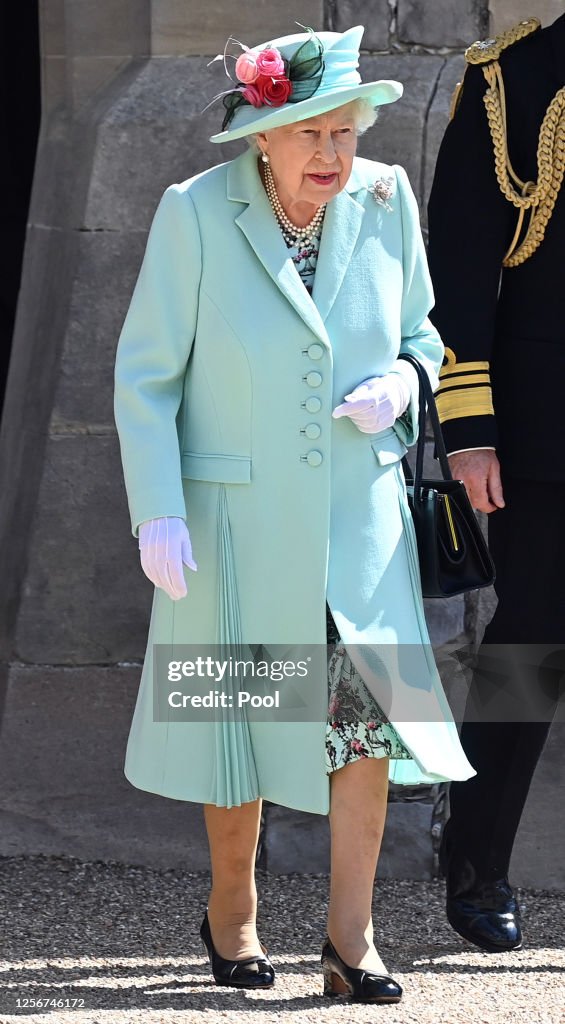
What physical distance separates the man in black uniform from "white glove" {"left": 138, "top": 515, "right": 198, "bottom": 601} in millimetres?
719

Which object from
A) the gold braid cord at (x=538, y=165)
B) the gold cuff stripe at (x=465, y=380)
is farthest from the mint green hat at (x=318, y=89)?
the gold cuff stripe at (x=465, y=380)

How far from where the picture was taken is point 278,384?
3.23m

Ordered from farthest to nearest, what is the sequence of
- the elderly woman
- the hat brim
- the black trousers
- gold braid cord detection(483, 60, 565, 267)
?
the black trousers, gold braid cord detection(483, 60, 565, 267), the elderly woman, the hat brim

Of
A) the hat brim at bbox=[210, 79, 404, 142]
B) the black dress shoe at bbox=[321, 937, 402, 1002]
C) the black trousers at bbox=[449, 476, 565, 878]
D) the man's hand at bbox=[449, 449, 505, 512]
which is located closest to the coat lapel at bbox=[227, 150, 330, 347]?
the hat brim at bbox=[210, 79, 404, 142]

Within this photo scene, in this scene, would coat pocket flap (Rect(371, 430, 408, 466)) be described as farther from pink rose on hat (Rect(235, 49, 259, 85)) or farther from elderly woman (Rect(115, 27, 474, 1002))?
pink rose on hat (Rect(235, 49, 259, 85))

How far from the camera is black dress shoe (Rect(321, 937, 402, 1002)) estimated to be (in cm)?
324

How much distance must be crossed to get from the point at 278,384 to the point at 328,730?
634 mm

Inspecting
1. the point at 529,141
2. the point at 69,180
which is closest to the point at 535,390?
the point at 529,141

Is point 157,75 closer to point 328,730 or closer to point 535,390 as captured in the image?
point 535,390

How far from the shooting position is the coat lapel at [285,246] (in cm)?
323

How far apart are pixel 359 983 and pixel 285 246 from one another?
134 cm

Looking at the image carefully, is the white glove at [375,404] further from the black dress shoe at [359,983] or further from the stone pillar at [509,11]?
the stone pillar at [509,11]

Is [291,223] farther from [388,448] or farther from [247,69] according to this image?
[388,448]

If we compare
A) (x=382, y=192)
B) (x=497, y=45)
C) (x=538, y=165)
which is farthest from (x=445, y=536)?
(x=497, y=45)
